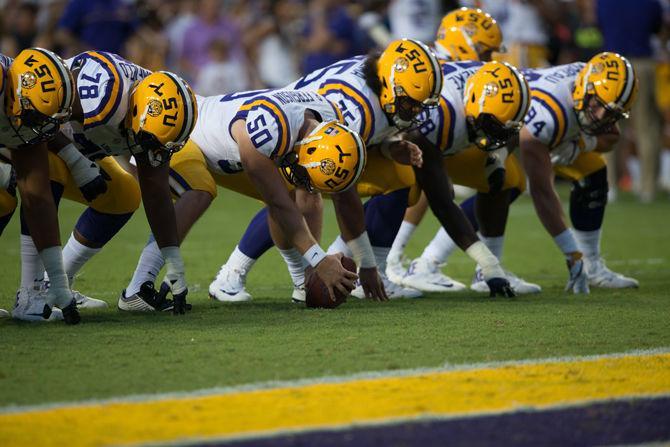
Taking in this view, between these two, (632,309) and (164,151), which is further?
(632,309)

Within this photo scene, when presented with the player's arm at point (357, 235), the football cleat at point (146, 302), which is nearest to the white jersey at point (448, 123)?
the player's arm at point (357, 235)

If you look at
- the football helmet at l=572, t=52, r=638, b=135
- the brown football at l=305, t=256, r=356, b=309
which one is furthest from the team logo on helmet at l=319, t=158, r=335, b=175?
the football helmet at l=572, t=52, r=638, b=135

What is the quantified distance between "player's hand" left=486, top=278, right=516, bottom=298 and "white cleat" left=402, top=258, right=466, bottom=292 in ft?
2.26

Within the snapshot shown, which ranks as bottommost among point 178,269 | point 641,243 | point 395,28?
point 641,243

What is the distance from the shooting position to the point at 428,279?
7691 millimetres

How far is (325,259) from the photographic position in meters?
5.98

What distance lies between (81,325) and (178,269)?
63 centimetres

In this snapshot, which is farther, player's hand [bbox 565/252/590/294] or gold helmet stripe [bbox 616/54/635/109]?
gold helmet stripe [bbox 616/54/635/109]

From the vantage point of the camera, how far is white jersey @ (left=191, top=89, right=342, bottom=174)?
20.0 feet

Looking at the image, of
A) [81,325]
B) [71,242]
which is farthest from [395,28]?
[81,325]

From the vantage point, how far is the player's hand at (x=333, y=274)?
5961 millimetres

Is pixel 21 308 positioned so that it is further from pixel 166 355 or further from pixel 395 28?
pixel 395 28

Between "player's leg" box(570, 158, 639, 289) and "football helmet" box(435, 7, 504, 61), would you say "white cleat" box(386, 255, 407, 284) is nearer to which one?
"player's leg" box(570, 158, 639, 289)

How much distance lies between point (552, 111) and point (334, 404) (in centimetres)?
377
